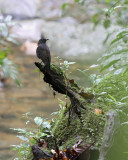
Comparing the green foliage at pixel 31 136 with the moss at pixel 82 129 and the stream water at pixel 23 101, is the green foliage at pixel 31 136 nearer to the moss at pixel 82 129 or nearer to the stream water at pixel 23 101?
the moss at pixel 82 129

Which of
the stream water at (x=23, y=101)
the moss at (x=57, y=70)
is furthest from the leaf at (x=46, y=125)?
the stream water at (x=23, y=101)

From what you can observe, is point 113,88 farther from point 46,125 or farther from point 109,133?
point 109,133

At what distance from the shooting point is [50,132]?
5.65 ft

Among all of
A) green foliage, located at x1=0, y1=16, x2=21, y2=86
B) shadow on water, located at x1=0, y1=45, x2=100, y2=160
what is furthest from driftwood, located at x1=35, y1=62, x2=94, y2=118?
shadow on water, located at x1=0, y1=45, x2=100, y2=160

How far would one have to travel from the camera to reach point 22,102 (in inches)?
200

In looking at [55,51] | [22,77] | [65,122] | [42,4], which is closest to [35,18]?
[42,4]

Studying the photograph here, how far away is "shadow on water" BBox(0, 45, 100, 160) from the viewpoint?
3975mm

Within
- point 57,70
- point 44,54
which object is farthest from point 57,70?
point 44,54

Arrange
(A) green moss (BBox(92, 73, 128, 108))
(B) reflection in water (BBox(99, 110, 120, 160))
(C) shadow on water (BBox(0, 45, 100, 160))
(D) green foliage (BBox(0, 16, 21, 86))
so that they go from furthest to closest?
(C) shadow on water (BBox(0, 45, 100, 160)) < (D) green foliage (BBox(0, 16, 21, 86)) < (A) green moss (BBox(92, 73, 128, 108)) < (B) reflection in water (BBox(99, 110, 120, 160))

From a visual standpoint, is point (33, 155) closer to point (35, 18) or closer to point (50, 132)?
point (50, 132)

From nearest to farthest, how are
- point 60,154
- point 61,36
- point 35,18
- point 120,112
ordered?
point 60,154 < point 120,112 < point 61,36 < point 35,18

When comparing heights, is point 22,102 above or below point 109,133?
above

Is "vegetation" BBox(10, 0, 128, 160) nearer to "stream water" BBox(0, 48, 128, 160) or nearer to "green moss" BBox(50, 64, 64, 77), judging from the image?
"green moss" BBox(50, 64, 64, 77)

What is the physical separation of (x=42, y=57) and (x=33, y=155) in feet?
1.42
